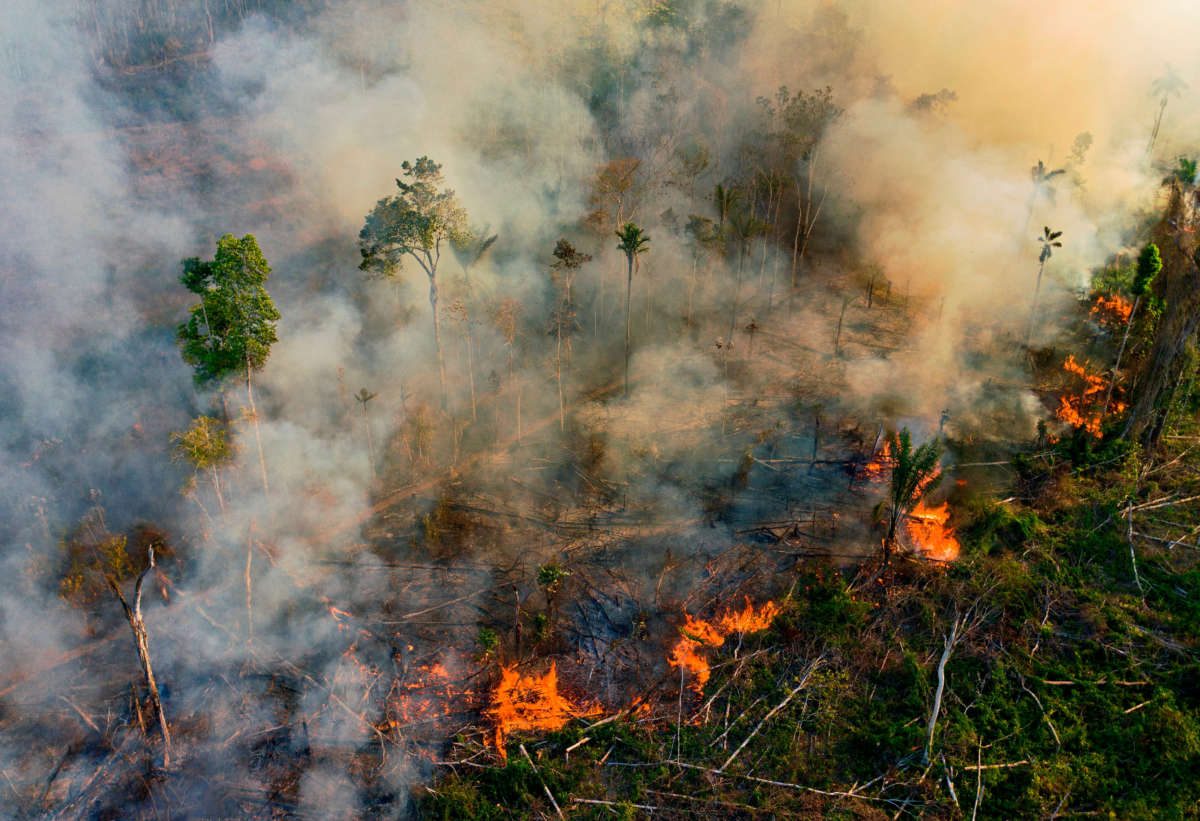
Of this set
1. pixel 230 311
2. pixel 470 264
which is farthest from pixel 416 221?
pixel 230 311

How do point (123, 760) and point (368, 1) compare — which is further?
point (368, 1)

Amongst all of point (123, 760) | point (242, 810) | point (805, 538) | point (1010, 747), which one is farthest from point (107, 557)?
point (1010, 747)

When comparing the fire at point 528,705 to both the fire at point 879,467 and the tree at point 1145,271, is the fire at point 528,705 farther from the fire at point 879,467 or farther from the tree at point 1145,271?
the tree at point 1145,271

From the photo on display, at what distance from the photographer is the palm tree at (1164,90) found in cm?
3344

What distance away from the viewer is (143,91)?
3991 centimetres

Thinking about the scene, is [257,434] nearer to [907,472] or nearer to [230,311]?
[230,311]

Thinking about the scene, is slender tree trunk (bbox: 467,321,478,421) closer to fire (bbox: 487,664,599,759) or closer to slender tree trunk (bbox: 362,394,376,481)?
slender tree trunk (bbox: 362,394,376,481)

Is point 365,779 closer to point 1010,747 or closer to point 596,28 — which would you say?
point 1010,747

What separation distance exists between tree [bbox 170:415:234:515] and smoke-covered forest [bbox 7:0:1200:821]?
0.31 ft

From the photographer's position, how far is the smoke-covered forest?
1496cm

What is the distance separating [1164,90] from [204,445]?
41.2 m

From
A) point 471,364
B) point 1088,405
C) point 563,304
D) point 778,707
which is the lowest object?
point 778,707

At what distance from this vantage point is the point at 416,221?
24.4 meters

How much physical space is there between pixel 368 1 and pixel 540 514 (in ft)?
124
